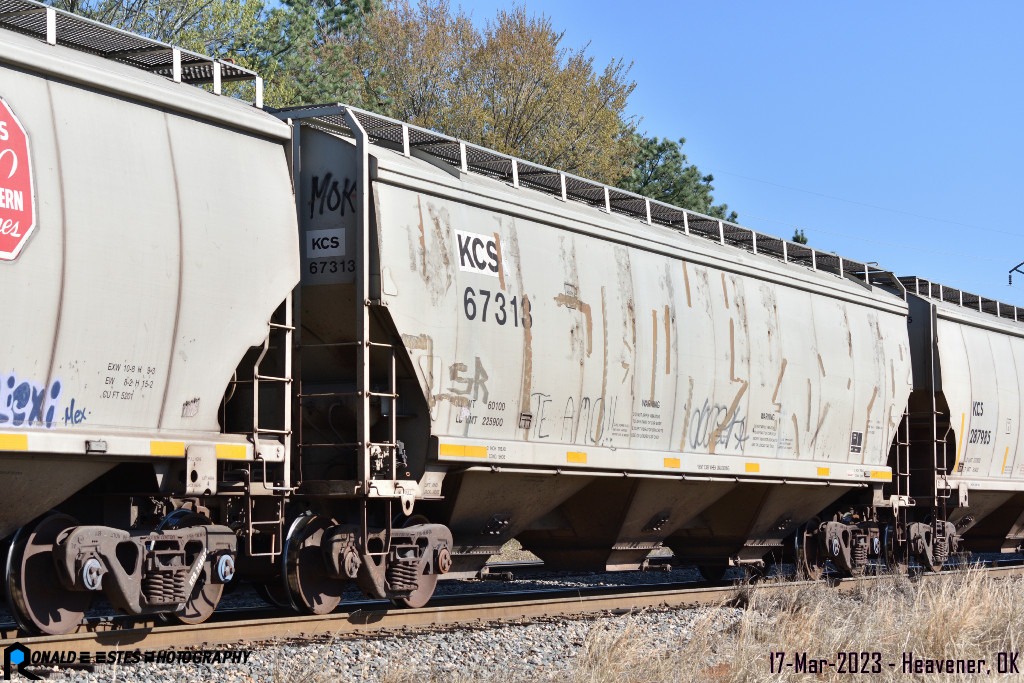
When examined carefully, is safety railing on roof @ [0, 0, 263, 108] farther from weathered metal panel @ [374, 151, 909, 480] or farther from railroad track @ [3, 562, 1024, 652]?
railroad track @ [3, 562, 1024, 652]

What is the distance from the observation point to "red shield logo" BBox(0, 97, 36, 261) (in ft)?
23.2

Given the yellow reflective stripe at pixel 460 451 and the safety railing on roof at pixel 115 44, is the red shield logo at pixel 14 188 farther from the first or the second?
the yellow reflective stripe at pixel 460 451

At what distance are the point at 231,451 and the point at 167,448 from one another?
2.22ft

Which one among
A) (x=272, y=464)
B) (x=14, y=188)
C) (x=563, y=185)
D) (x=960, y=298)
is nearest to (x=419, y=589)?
(x=272, y=464)

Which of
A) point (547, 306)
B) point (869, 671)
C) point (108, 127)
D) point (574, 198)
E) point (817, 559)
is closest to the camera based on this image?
point (108, 127)

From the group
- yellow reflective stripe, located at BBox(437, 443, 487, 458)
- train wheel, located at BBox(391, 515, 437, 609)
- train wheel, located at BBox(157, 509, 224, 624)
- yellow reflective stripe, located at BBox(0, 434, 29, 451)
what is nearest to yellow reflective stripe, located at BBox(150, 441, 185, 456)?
train wheel, located at BBox(157, 509, 224, 624)

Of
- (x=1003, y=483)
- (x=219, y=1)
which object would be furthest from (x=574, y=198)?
(x=219, y=1)

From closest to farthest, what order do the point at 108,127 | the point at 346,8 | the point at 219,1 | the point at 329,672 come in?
the point at 329,672
the point at 108,127
the point at 219,1
the point at 346,8

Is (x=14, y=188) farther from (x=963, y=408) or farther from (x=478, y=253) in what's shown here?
(x=963, y=408)

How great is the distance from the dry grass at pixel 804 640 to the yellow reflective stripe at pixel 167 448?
89.8 inches

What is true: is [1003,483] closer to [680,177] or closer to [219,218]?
Answer: [219,218]

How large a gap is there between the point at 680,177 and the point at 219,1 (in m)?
17.2

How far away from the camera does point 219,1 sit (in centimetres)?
2967

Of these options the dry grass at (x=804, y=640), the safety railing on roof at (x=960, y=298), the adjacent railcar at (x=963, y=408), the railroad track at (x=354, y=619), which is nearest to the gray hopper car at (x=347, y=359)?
the railroad track at (x=354, y=619)
